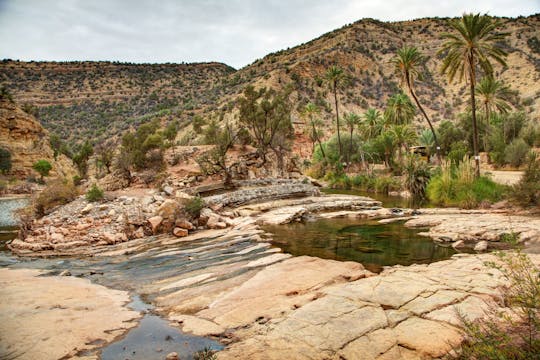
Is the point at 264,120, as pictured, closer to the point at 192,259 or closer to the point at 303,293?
the point at 192,259

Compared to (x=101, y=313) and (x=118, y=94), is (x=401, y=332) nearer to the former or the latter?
(x=101, y=313)

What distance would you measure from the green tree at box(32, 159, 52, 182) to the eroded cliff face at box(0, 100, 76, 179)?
1756mm

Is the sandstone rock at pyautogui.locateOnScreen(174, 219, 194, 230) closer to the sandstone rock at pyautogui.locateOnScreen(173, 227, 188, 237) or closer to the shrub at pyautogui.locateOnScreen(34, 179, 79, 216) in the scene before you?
the sandstone rock at pyautogui.locateOnScreen(173, 227, 188, 237)

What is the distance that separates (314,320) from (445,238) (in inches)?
270

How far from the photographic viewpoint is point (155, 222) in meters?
13.9

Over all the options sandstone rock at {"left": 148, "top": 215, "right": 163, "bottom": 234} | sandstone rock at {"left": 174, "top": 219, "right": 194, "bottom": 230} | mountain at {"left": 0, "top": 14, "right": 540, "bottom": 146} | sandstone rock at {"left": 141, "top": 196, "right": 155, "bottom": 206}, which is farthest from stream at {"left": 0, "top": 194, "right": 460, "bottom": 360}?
mountain at {"left": 0, "top": 14, "right": 540, "bottom": 146}

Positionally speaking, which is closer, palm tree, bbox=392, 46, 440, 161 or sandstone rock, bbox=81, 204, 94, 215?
sandstone rock, bbox=81, 204, 94, 215

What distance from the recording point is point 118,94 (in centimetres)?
7494

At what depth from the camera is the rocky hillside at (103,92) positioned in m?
65.1

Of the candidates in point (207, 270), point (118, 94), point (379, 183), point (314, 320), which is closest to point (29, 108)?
point (118, 94)

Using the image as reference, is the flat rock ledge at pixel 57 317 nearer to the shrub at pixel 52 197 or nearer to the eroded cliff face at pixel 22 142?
the shrub at pixel 52 197

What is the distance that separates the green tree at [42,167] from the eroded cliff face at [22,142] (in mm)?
1756

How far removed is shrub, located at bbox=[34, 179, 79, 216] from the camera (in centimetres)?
1566

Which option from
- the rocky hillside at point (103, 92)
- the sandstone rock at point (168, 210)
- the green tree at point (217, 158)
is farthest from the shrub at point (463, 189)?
the rocky hillside at point (103, 92)
